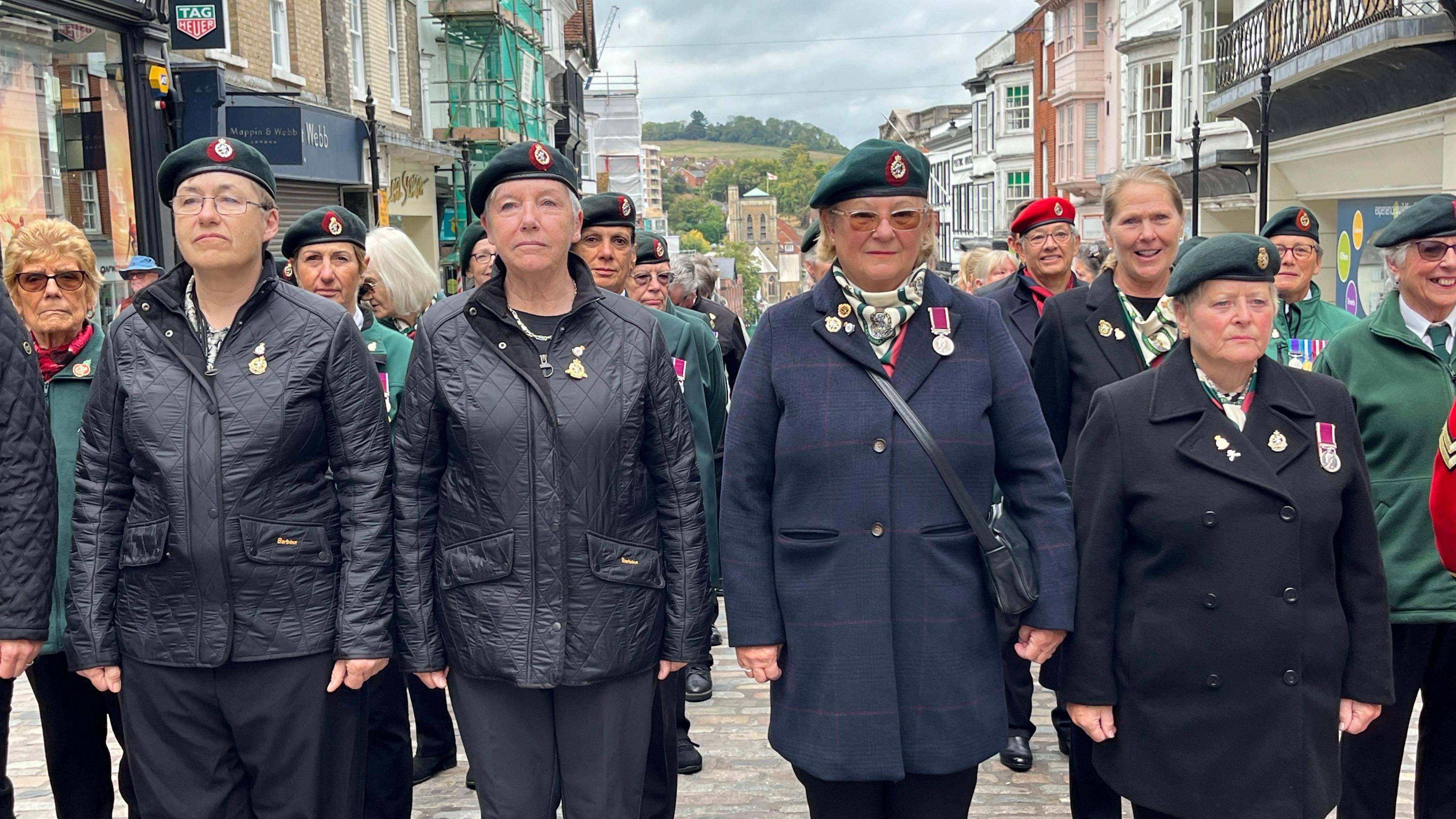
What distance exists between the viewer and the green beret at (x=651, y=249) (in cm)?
713

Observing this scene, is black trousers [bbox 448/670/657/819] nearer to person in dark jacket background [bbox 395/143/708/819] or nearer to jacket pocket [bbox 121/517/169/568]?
person in dark jacket background [bbox 395/143/708/819]

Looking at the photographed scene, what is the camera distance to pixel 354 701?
375 centimetres

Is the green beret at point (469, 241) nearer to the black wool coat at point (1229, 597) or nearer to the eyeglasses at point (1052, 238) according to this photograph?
the eyeglasses at point (1052, 238)

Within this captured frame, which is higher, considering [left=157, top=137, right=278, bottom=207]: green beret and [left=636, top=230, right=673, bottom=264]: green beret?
[left=157, top=137, right=278, bottom=207]: green beret

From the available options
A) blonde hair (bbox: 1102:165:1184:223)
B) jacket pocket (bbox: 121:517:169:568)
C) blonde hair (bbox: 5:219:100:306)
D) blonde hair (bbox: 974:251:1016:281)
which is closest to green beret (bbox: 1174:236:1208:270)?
blonde hair (bbox: 1102:165:1184:223)

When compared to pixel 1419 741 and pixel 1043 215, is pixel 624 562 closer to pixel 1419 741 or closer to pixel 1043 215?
pixel 1419 741

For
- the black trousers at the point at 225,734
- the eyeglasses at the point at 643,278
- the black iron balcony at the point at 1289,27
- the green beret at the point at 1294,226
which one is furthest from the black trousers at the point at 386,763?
the black iron balcony at the point at 1289,27

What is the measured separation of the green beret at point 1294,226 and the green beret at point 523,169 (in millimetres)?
3362

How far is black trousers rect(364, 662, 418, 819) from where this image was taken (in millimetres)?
4660

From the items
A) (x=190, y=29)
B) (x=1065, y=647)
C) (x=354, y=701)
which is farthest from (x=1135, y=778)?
(x=190, y=29)

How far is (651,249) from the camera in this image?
23.6 feet

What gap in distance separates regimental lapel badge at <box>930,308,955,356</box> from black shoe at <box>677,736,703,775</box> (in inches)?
110

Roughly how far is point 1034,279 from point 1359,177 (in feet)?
38.2

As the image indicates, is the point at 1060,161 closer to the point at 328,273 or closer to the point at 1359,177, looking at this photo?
the point at 1359,177
